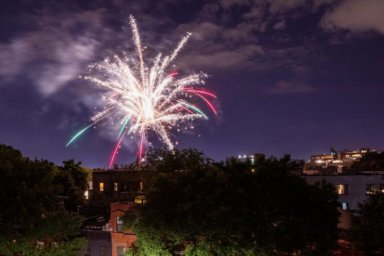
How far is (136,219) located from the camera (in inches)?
1502

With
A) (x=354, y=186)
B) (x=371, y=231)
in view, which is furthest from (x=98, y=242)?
(x=354, y=186)

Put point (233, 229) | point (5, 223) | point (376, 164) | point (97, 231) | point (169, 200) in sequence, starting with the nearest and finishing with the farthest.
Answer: point (233, 229) → point (169, 200) → point (5, 223) → point (97, 231) → point (376, 164)

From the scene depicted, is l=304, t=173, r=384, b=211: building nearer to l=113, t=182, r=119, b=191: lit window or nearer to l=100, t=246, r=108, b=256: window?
l=100, t=246, r=108, b=256: window

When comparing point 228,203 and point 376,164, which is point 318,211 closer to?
point 228,203

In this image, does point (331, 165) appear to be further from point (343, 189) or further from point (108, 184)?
point (108, 184)

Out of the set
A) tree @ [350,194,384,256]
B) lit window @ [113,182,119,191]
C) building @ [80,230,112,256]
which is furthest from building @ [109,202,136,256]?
lit window @ [113,182,119,191]

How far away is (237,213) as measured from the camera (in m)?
33.8

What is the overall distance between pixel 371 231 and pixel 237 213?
9681 millimetres

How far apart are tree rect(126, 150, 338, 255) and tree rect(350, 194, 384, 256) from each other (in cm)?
188

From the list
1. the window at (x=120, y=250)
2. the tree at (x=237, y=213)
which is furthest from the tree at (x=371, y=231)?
the window at (x=120, y=250)

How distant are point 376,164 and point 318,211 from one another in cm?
4805

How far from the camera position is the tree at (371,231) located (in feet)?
113

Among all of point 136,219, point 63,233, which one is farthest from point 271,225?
point 63,233

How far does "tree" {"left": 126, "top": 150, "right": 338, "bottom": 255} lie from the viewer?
111 feet
